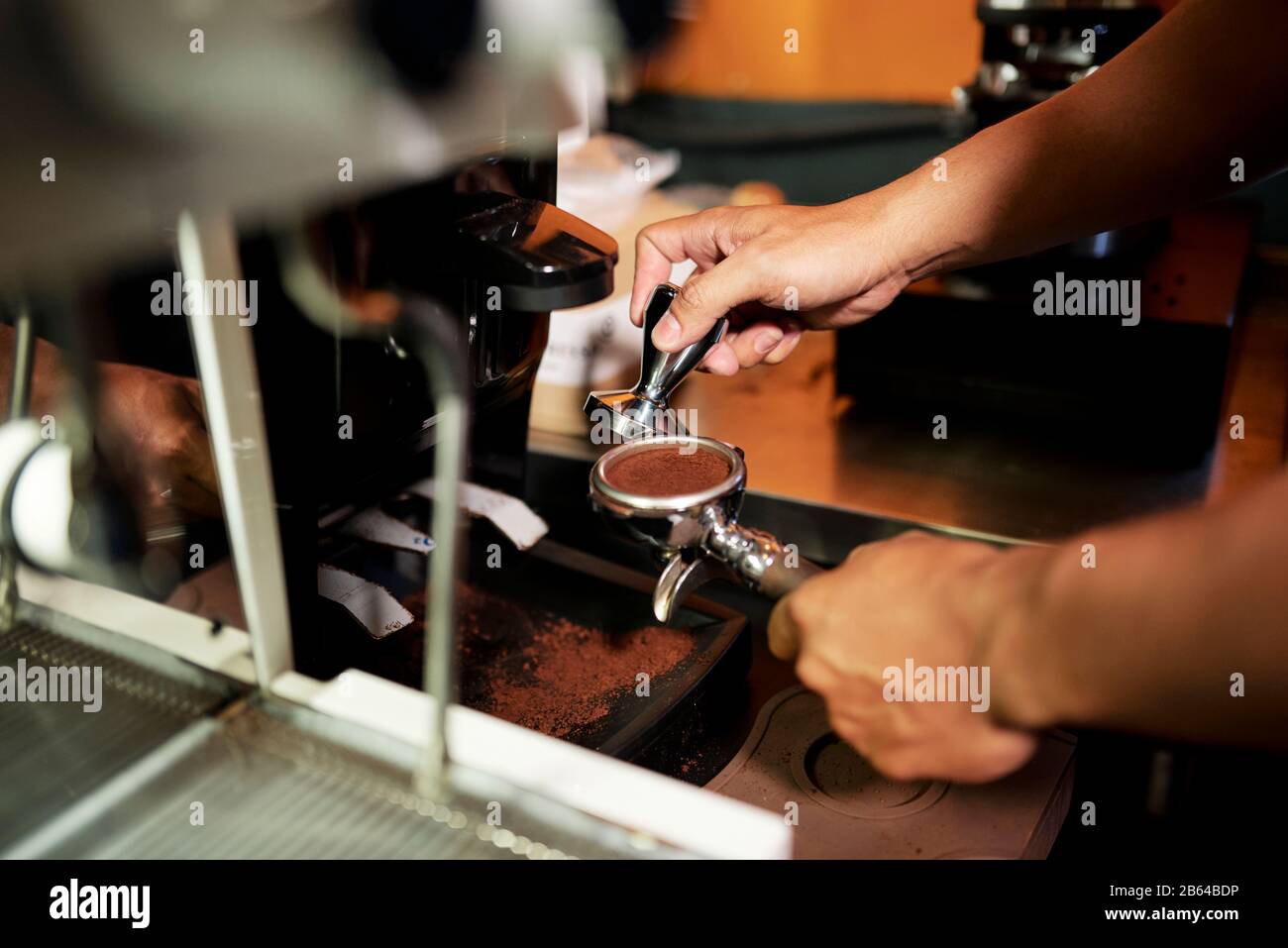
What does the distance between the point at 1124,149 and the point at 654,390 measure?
0.43m

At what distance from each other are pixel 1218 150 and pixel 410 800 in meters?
0.79

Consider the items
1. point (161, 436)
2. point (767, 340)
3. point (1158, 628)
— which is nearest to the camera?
point (1158, 628)

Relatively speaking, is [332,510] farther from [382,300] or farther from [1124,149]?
[1124,149]

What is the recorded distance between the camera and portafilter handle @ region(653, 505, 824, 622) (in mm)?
653

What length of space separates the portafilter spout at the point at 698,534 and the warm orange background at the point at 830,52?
52.8 inches

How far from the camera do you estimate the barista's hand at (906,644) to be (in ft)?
1.93

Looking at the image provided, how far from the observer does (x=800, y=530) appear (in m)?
1.16

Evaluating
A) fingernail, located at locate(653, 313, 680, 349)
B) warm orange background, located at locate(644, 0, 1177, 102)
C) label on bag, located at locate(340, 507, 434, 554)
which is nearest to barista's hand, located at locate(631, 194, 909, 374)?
Result: fingernail, located at locate(653, 313, 680, 349)

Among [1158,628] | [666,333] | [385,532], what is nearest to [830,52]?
[666,333]

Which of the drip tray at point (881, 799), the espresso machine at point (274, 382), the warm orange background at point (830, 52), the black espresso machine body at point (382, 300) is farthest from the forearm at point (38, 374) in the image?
the warm orange background at point (830, 52)

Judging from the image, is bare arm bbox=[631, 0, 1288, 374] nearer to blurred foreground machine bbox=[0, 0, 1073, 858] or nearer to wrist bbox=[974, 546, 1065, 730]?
blurred foreground machine bbox=[0, 0, 1073, 858]

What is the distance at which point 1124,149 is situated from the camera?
0.87m

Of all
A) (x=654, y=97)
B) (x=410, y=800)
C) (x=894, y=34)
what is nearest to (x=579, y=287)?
(x=410, y=800)
